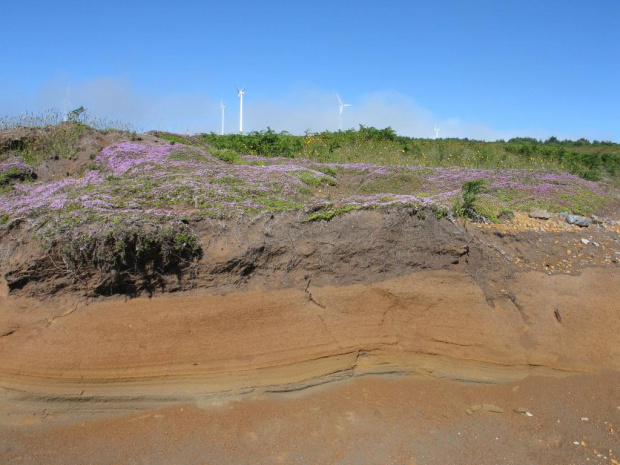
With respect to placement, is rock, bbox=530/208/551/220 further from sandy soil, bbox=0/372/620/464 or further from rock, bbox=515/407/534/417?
rock, bbox=515/407/534/417

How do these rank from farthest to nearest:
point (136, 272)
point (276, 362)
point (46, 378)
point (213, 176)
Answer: point (213, 176)
point (136, 272)
point (276, 362)
point (46, 378)

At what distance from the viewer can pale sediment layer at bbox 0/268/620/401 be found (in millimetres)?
3779

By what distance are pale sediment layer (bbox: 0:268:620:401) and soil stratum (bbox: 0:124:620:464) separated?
16mm

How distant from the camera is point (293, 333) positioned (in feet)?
13.7

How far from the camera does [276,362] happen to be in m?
3.98

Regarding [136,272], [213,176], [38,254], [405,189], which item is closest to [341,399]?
[136,272]

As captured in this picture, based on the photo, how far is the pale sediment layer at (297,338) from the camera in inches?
Result: 149

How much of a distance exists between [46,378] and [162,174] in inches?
129

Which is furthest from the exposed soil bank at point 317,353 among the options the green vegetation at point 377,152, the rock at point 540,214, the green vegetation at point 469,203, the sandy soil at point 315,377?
the green vegetation at point 377,152

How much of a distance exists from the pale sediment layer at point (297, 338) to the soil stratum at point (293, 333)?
0.6 inches

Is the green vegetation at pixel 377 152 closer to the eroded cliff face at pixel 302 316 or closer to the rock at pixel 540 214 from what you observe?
the rock at pixel 540 214

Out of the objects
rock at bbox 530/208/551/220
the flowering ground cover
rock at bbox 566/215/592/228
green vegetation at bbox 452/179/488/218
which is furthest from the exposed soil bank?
rock at bbox 530/208/551/220

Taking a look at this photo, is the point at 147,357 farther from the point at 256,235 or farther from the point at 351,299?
the point at 351,299

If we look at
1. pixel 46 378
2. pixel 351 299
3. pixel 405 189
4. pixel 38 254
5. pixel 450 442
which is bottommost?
pixel 450 442
